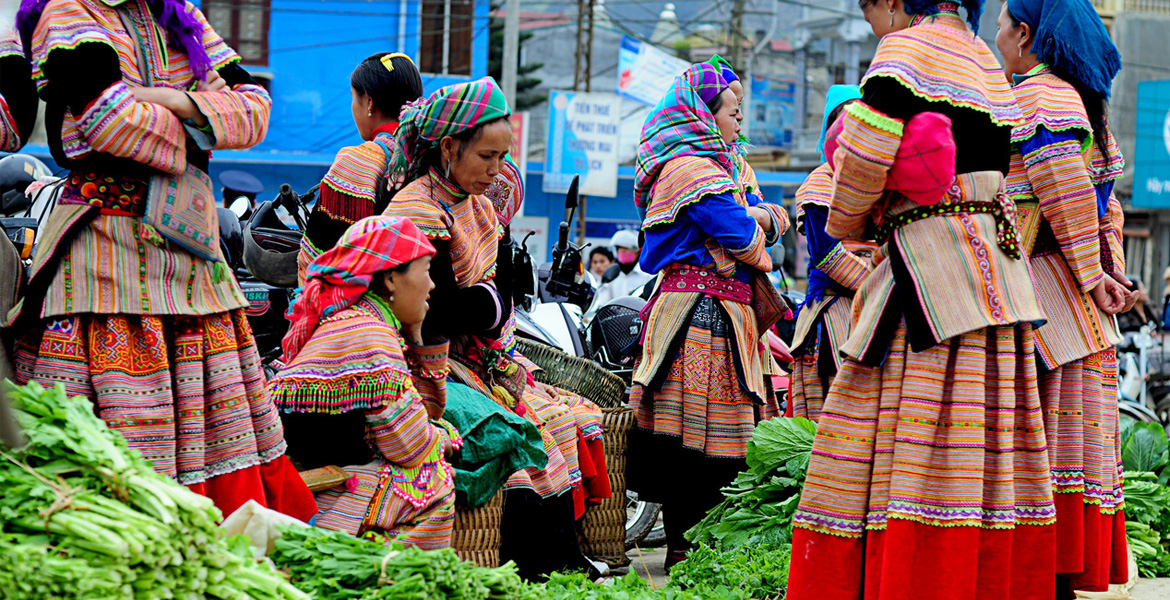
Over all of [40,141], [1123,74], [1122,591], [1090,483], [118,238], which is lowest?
[1122,591]

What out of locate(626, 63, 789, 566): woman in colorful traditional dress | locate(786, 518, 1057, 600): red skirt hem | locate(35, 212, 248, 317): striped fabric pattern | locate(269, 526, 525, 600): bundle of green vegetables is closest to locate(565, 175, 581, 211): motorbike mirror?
locate(626, 63, 789, 566): woman in colorful traditional dress

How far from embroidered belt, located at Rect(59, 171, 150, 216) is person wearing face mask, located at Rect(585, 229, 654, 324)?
818 centimetres

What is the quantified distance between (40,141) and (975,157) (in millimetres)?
24249

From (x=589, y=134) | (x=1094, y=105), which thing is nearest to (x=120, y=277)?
(x=1094, y=105)

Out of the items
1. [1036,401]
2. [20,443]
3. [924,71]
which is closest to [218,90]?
[20,443]

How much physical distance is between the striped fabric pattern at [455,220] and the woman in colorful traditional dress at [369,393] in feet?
1.09

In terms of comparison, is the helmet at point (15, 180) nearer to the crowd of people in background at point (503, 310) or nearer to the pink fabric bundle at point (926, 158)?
the crowd of people in background at point (503, 310)

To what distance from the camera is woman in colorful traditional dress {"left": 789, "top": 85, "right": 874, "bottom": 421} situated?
18.0 feet

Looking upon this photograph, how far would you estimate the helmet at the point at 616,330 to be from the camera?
6945 mm

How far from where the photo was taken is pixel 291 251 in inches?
196

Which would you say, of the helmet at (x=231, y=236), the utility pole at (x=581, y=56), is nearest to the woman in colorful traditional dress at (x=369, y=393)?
the helmet at (x=231, y=236)

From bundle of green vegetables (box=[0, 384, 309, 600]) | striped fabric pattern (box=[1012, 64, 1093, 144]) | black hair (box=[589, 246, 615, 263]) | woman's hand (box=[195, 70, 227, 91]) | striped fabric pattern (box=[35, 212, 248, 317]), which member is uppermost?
striped fabric pattern (box=[1012, 64, 1093, 144])

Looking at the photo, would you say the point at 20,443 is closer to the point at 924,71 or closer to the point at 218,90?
the point at 218,90

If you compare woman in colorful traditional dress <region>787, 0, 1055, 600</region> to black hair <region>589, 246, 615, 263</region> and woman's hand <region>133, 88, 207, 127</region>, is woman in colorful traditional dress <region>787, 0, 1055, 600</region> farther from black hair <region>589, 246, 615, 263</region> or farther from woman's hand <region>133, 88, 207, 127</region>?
black hair <region>589, 246, 615, 263</region>
